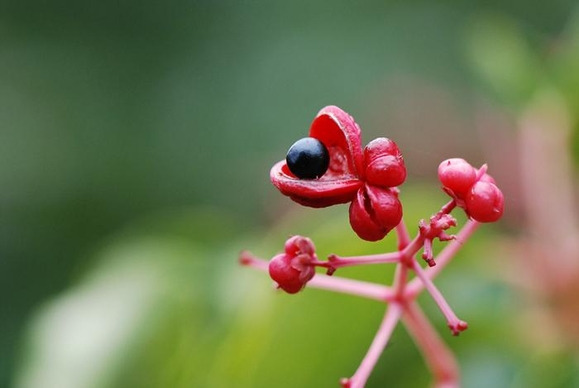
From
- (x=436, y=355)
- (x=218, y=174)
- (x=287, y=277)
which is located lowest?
(x=218, y=174)

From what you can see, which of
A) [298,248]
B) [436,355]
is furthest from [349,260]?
[436,355]

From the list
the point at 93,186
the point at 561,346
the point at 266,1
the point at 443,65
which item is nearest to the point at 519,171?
the point at 561,346

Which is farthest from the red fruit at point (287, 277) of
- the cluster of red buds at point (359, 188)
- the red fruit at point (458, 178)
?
the red fruit at point (458, 178)

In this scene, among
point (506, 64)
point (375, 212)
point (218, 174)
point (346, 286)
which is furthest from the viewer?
point (218, 174)

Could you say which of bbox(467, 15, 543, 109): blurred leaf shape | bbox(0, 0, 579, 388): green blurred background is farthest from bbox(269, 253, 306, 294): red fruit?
bbox(467, 15, 543, 109): blurred leaf shape

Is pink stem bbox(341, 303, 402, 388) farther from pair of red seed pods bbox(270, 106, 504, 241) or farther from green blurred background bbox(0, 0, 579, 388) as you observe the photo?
green blurred background bbox(0, 0, 579, 388)

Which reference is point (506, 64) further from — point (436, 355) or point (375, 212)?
point (375, 212)
